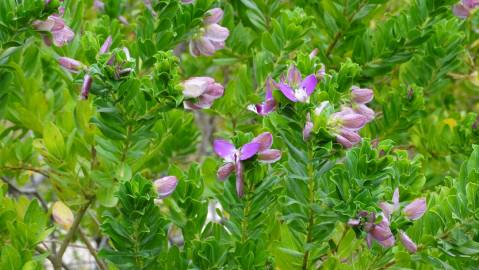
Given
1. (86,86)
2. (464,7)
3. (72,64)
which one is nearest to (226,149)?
(86,86)

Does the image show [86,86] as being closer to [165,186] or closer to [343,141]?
[165,186]

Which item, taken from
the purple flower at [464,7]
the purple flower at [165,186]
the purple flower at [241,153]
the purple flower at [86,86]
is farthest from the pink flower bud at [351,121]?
the purple flower at [464,7]

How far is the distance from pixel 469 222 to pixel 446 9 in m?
0.80

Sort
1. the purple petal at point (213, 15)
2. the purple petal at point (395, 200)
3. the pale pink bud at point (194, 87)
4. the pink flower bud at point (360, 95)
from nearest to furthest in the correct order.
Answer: the purple petal at point (395, 200)
the pale pink bud at point (194, 87)
the pink flower bud at point (360, 95)
the purple petal at point (213, 15)

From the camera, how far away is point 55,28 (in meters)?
1.35

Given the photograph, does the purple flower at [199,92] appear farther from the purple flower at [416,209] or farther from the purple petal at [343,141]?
the purple flower at [416,209]

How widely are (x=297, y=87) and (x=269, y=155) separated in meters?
0.13

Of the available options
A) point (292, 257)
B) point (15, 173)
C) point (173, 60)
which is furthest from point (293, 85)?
point (15, 173)

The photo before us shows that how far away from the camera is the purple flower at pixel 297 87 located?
1.10 m

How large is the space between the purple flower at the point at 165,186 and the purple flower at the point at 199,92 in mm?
151

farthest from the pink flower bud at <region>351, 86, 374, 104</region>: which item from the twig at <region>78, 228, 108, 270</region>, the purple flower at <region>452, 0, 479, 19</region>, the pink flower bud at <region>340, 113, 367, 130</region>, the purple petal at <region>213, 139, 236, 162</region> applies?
the twig at <region>78, 228, 108, 270</region>

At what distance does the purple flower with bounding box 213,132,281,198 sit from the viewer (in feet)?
3.79

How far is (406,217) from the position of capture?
47.0 inches

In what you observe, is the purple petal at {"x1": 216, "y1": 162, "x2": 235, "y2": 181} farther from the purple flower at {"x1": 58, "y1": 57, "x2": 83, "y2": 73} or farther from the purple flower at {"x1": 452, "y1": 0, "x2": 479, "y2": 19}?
the purple flower at {"x1": 452, "y1": 0, "x2": 479, "y2": 19}
